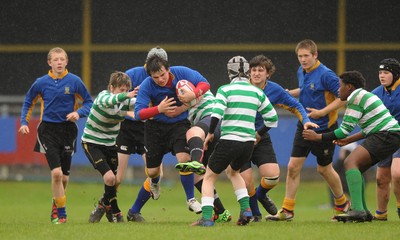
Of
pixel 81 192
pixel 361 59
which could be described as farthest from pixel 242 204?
pixel 361 59

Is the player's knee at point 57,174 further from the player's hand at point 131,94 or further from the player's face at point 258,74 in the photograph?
the player's face at point 258,74

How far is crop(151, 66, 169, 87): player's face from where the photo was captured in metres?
11.8

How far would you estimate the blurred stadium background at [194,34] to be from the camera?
24.2 m

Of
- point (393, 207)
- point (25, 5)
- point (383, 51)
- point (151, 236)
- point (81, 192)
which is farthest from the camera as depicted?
point (25, 5)

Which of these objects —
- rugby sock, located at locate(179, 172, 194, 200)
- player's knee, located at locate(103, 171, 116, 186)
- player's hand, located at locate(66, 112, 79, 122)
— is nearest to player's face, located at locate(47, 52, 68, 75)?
player's hand, located at locate(66, 112, 79, 122)

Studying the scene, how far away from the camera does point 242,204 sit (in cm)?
1138

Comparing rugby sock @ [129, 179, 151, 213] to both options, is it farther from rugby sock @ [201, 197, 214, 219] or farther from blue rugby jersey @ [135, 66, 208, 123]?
rugby sock @ [201, 197, 214, 219]

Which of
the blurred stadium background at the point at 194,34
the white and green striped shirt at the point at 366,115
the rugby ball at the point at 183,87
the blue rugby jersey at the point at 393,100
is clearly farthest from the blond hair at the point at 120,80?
the blurred stadium background at the point at 194,34

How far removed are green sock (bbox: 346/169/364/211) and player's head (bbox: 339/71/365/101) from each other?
0.94 meters

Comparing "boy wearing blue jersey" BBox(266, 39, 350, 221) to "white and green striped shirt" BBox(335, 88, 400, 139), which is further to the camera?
"boy wearing blue jersey" BBox(266, 39, 350, 221)

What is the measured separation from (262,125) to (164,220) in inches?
81.1

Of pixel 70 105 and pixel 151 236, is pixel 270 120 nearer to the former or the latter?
pixel 151 236

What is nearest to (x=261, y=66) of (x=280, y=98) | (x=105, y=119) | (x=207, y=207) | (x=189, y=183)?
(x=280, y=98)

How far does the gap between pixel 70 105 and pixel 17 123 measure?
8.25m
